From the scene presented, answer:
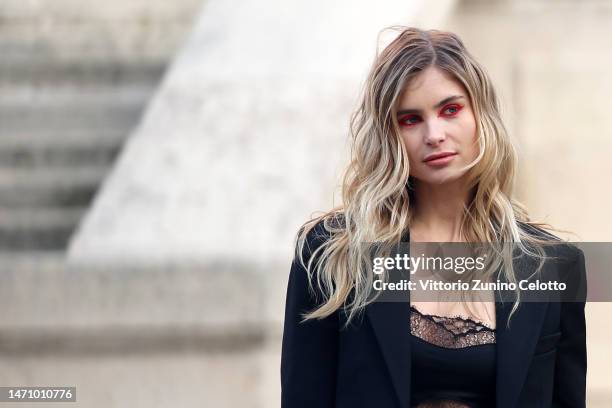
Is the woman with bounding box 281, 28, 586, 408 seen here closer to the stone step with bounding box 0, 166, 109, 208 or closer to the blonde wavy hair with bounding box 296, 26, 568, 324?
the blonde wavy hair with bounding box 296, 26, 568, 324

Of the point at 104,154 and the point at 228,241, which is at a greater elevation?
the point at 104,154

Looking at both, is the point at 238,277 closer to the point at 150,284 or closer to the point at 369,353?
the point at 150,284

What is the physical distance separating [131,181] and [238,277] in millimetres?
840

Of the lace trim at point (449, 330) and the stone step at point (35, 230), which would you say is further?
the stone step at point (35, 230)

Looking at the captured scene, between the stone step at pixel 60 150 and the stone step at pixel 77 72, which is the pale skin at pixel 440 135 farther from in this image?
the stone step at pixel 77 72

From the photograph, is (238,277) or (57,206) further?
(57,206)

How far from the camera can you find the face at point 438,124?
2.79m

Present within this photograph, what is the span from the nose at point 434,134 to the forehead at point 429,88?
0.05 meters

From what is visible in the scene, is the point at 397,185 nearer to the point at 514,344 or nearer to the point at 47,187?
the point at 514,344

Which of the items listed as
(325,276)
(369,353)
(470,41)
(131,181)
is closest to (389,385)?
(369,353)

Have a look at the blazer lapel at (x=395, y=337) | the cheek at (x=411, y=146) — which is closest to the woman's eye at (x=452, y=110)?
the cheek at (x=411, y=146)

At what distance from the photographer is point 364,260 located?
2.81m

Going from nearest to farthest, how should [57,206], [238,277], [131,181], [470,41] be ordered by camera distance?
[238,277] < [131,181] < [57,206] < [470,41]

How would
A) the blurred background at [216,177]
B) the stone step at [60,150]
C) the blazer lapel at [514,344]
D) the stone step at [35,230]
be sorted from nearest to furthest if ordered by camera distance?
the blazer lapel at [514,344] < the blurred background at [216,177] < the stone step at [35,230] < the stone step at [60,150]
